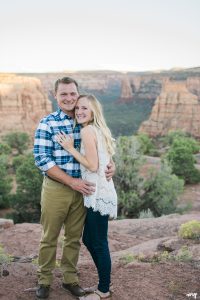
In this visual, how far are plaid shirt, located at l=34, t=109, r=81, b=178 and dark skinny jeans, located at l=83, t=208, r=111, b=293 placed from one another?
49cm

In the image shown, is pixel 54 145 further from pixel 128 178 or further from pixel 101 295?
pixel 128 178

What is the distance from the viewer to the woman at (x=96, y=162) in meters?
4.13

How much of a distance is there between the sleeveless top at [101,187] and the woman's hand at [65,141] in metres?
0.13

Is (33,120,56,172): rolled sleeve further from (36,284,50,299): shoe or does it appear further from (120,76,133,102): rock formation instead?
(120,76,133,102): rock formation

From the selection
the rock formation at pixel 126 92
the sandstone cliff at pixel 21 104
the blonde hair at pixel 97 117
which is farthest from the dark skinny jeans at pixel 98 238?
the rock formation at pixel 126 92

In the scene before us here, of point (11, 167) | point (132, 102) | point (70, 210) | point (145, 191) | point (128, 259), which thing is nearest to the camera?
point (70, 210)

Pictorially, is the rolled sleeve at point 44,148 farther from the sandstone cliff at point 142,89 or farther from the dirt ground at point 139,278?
the sandstone cliff at point 142,89

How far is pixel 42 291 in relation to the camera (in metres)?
4.58

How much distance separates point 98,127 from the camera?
419 cm

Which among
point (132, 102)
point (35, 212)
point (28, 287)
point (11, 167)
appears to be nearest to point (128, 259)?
point (28, 287)

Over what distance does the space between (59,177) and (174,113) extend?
6853 cm

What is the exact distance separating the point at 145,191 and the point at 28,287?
13964 millimetres

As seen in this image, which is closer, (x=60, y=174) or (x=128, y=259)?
(x=60, y=174)

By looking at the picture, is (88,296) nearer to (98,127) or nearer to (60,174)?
(60,174)
